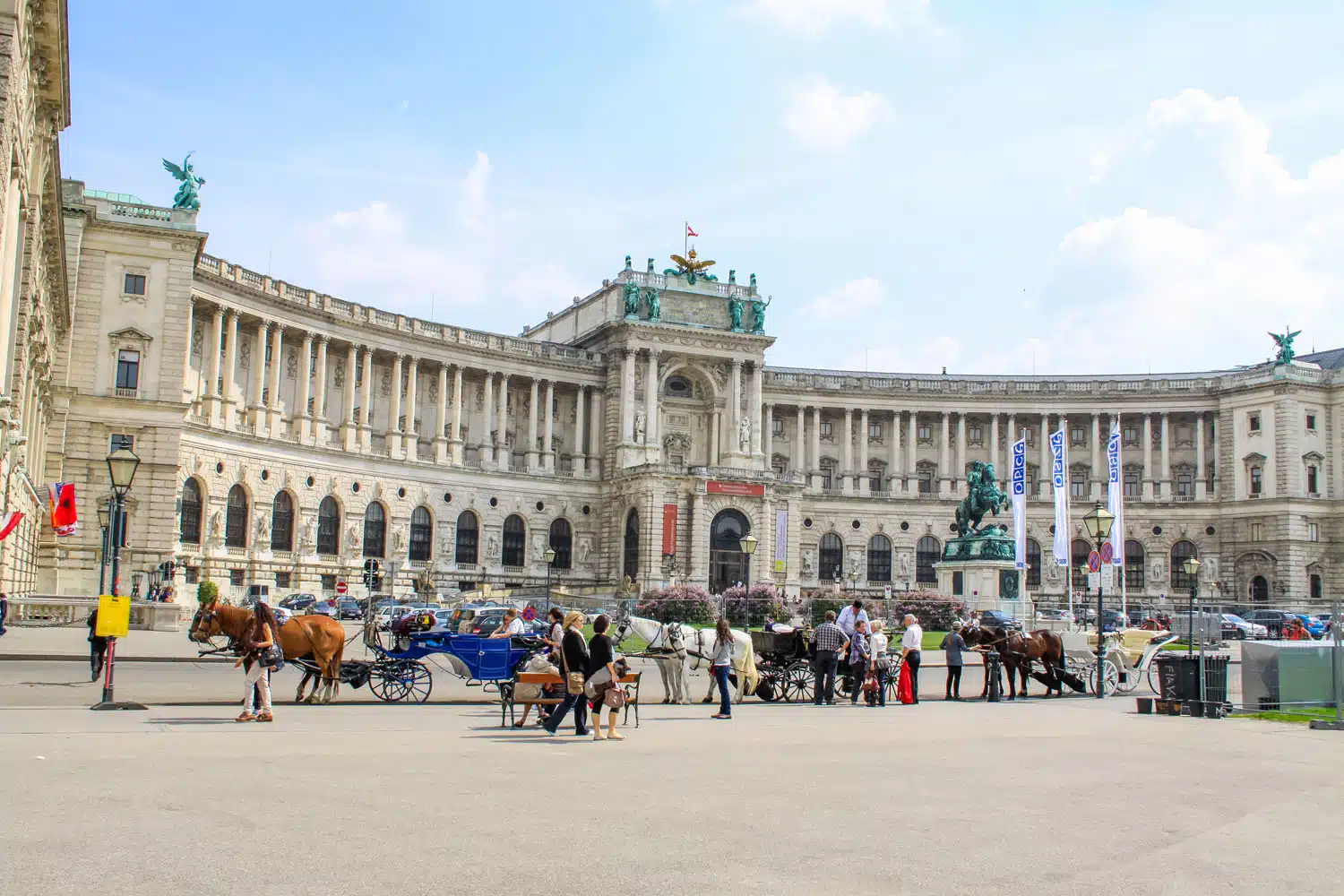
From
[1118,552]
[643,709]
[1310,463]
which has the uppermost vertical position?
[1310,463]

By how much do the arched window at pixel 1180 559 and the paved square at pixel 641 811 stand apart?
80.2 m

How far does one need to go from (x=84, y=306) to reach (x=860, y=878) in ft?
184

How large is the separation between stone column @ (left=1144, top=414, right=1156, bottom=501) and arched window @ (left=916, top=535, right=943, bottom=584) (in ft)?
54.8

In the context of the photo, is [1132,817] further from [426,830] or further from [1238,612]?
[1238,612]

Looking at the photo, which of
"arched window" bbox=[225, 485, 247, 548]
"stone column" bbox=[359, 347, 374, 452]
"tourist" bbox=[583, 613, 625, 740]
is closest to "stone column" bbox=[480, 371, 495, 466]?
"stone column" bbox=[359, 347, 374, 452]

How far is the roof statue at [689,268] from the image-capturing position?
3652 inches

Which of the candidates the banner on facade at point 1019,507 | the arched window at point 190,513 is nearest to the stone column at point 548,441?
the arched window at point 190,513

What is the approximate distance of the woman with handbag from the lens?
66.9ft

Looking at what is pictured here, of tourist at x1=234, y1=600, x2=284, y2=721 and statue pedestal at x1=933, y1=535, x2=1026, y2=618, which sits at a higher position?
statue pedestal at x1=933, y1=535, x2=1026, y2=618

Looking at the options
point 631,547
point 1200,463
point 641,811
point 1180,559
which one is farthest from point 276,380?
point 1200,463

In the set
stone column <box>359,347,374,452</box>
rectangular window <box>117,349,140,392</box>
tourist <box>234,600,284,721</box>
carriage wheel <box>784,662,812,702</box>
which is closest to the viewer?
tourist <box>234,600,284,721</box>

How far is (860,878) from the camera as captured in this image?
34.8ft

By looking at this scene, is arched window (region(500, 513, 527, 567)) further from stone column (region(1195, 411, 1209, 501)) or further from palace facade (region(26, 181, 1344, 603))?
stone column (region(1195, 411, 1209, 501))

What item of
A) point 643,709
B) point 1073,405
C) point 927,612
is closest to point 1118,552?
point 927,612
